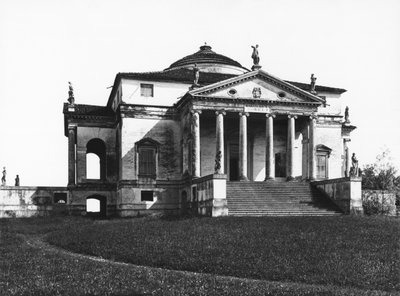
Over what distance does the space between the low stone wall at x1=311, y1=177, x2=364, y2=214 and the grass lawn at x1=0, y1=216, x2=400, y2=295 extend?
546 cm

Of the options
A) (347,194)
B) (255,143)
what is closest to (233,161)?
(255,143)

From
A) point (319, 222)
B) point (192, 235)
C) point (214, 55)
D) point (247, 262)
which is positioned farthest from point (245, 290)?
point (214, 55)

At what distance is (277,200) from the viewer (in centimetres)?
3403

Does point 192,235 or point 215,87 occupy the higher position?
point 215,87

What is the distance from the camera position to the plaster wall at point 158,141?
4031 cm

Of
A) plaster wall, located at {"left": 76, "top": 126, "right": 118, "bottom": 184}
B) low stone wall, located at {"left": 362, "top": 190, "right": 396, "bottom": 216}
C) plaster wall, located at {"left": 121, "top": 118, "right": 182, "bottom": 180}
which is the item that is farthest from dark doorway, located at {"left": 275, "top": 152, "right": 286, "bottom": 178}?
plaster wall, located at {"left": 76, "top": 126, "right": 118, "bottom": 184}

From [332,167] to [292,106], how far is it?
8.18 metres

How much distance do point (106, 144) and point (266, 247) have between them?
26514 mm

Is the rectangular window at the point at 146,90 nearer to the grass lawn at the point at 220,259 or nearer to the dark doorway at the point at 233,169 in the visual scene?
the dark doorway at the point at 233,169

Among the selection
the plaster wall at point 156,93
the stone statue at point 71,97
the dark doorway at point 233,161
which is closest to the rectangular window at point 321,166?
the dark doorway at point 233,161

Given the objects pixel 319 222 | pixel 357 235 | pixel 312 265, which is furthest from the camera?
pixel 319 222

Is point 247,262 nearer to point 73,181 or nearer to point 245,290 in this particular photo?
point 245,290

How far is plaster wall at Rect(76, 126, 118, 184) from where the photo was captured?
41750mm

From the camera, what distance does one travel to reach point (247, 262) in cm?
1700
